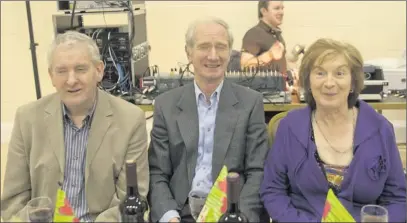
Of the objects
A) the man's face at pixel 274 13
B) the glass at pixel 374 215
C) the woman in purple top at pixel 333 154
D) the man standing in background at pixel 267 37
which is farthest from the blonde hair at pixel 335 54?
the man's face at pixel 274 13

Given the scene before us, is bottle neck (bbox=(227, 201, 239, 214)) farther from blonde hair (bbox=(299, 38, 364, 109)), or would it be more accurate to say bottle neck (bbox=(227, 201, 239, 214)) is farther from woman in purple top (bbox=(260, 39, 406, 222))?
blonde hair (bbox=(299, 38, 364, 109))

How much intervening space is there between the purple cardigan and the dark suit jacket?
0.11 meters

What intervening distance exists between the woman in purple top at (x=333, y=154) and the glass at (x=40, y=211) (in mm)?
764

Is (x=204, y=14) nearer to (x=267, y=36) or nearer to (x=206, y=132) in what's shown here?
(x=267, y=36)

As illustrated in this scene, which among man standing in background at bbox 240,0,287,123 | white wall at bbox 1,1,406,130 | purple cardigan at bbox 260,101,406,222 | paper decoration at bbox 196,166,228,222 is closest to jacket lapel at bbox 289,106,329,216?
purple cardigan at bbox 260,101,406,222

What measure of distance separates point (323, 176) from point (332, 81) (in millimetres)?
336

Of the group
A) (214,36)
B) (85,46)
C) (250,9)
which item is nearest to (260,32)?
(250,9)

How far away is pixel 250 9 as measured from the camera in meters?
4.49

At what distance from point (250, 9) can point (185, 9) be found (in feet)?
2.04

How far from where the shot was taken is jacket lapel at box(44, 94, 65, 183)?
173 cm

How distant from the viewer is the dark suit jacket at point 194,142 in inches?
72.7

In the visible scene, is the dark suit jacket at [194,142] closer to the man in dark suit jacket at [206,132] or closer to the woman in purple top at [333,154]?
the man in dark suit jacket at [206,132]

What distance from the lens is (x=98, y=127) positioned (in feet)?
5.76

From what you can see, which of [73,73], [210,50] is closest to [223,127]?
[210,50]
